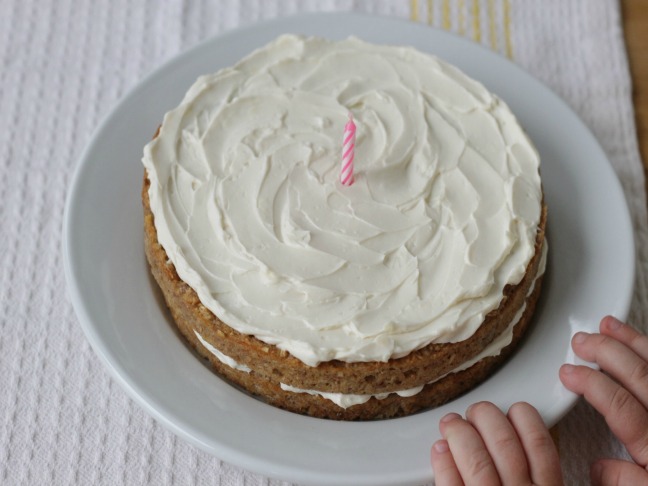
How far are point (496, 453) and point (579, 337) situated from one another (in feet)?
1.29

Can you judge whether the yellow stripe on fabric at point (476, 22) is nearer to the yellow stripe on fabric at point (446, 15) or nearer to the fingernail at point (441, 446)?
the yellow stripe on fabric at point (446, 15)

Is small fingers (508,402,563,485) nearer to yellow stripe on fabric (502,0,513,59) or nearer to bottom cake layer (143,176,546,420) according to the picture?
bottom cake layer (143,176,546,420)

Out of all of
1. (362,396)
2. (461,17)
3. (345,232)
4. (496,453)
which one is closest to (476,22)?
(461,17)

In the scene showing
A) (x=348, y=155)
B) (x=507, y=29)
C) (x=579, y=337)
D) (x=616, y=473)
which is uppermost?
(x=507, y=29)

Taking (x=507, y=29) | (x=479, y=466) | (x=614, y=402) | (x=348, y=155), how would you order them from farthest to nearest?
(x=507, y=29) < (x=348, y=155) < (x=614, y=402) < (x=479, y=466)

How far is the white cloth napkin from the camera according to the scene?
7.11 ft

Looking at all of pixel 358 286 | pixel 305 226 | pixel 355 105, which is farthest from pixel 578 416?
pixel 355 105

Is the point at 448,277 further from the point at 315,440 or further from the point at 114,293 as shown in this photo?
the point at 114,293

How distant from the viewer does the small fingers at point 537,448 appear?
1841 millimetres

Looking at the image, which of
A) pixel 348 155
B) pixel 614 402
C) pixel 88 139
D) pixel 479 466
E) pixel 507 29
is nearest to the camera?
pixel 479 466

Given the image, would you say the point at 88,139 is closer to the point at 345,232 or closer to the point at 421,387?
the point at 345,232

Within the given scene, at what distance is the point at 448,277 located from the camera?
2004 mm

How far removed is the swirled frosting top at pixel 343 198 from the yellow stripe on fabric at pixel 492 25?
2.40ft

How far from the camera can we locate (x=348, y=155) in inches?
83.3
